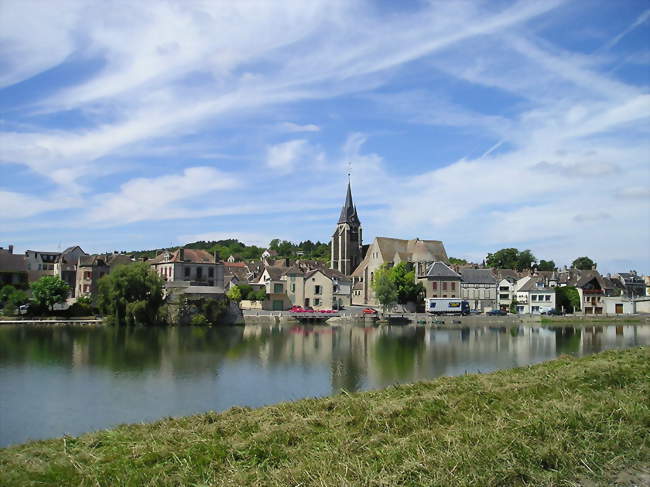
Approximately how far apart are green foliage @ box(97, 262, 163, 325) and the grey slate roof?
38.5 metres

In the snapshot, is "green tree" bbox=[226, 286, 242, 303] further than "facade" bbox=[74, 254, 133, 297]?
No

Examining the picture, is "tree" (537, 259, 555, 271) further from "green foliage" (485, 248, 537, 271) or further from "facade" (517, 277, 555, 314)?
"facade" (517, 277, 555, 314)

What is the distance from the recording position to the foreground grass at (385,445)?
675 centimetres

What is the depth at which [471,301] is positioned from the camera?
70625mm

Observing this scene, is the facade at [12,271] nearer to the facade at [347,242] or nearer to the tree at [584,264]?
the facade at [347,242]

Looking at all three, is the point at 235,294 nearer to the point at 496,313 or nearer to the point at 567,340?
the point at 496,313

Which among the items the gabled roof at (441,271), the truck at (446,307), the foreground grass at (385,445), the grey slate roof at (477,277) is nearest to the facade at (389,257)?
the gabled roof at (441,271)

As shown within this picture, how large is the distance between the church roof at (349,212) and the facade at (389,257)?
445 inches

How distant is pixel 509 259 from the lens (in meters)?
107

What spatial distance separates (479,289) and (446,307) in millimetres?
6833

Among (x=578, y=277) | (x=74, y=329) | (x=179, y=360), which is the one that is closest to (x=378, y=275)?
(x=578, y=277)

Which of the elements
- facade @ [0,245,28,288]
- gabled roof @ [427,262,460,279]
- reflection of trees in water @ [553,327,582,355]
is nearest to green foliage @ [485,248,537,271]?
gabled roof @ [427,262,460,279]

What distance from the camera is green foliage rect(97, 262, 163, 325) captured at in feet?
159

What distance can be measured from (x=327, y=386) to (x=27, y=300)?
4451 cm
